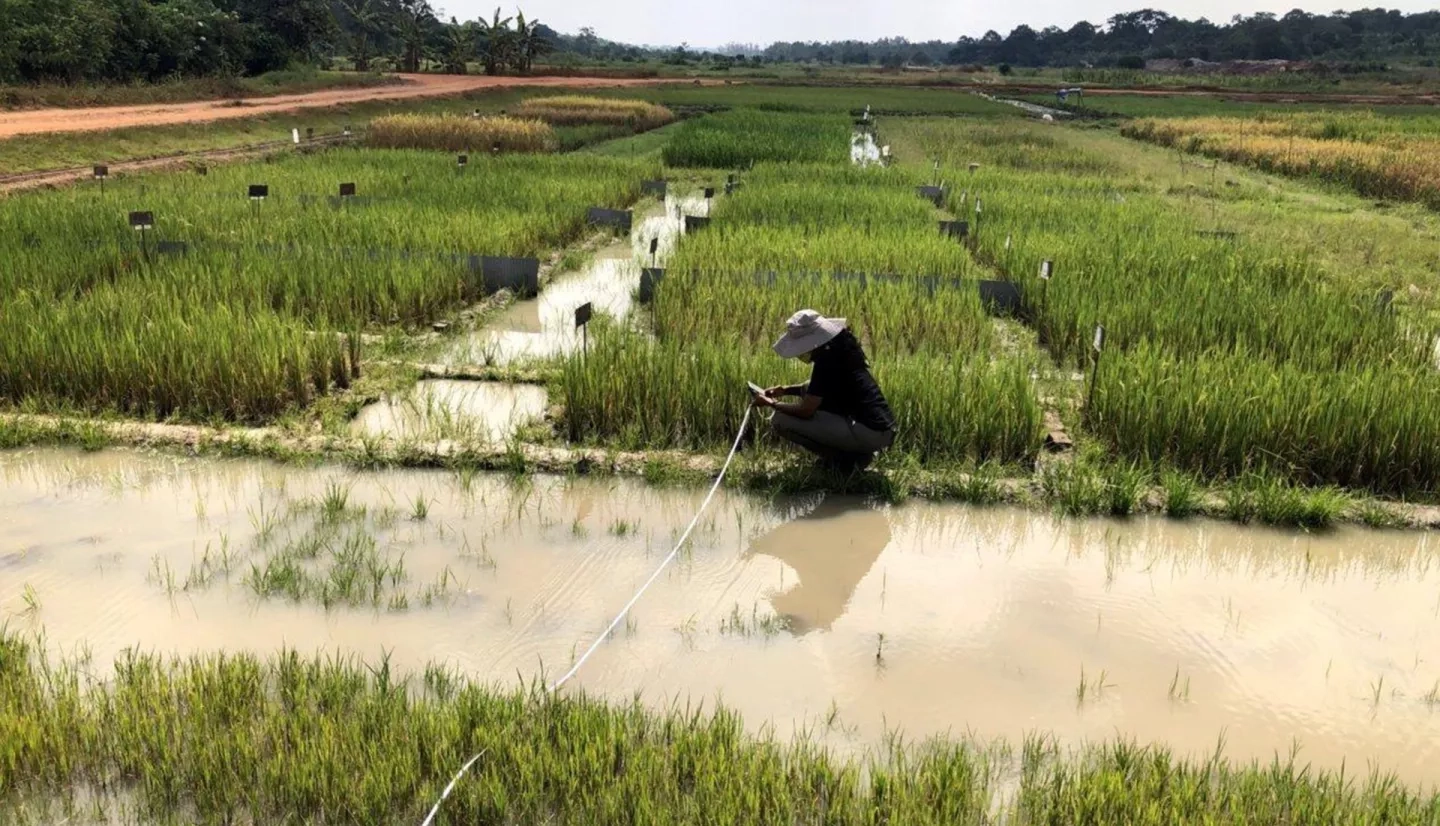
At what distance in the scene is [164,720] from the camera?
2018 mm

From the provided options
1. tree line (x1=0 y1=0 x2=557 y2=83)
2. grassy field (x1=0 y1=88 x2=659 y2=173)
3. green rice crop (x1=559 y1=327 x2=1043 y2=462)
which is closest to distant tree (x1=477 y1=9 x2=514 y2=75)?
tree line (x1=0 y1=0 x2=557 y2=83)

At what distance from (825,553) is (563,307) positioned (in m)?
3.62

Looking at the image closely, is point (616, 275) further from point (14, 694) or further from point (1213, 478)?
point (14, 694)

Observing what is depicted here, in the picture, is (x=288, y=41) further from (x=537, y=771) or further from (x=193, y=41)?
(x=537, y=771)

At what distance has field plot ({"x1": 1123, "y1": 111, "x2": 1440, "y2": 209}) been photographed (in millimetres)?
12727

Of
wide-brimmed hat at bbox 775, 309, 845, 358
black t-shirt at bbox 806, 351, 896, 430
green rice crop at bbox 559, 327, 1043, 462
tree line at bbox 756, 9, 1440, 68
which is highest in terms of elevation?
tree line at bbox 756, 9, 1440, 68

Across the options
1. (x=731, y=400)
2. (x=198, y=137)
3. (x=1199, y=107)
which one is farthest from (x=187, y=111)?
(x=1199, y=107)

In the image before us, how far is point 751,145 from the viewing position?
14453 mm

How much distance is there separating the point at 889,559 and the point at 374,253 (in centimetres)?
457

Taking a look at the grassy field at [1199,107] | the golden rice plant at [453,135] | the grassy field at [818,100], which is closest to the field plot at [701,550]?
the golden rice plant at [453,135]

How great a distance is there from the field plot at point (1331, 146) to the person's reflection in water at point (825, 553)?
38.9ft

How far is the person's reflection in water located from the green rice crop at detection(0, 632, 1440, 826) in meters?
0.63

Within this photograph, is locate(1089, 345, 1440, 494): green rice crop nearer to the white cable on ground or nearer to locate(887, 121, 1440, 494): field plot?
locate(887, 121, 1440, 494): field plot

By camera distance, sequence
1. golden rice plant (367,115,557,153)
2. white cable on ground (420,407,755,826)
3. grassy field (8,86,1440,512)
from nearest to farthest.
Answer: white cable on ground (420,407,755,826) < grassy field (8,86,1440,512) < golden rice plant (367,115,557,153)
